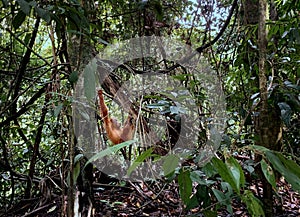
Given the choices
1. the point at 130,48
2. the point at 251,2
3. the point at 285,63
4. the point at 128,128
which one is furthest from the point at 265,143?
the point at 130,48

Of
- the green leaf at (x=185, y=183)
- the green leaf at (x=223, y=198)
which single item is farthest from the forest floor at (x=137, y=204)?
the green leaf at (x=185, y=183)

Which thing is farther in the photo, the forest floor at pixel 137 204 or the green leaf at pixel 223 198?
the forest floor at pixel 137 204

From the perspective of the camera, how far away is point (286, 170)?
0.52m

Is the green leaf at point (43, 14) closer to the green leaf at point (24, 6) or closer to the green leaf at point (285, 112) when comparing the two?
the green leaf at point (24, 6)

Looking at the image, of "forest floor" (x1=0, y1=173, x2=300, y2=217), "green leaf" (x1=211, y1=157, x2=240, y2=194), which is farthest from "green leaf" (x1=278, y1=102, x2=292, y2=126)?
"green leaf" (x1=211, y1=157, x2=240, y2=194)

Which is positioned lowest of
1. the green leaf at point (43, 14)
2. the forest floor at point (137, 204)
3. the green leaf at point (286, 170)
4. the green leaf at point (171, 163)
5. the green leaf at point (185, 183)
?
the forest floor at point (137, 204)

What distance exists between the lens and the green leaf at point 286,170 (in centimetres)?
51

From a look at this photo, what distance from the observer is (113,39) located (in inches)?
69.9

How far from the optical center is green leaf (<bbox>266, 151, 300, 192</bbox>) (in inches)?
20.1

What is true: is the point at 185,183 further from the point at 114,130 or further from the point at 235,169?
the point at 114,130

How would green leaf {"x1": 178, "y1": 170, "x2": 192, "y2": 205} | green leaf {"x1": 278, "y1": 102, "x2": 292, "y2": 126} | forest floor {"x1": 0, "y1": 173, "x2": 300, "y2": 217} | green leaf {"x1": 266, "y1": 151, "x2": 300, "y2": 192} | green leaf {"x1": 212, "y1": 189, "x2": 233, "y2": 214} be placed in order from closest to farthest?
green leaf {"x1": 266, "y1": 151, "x2": 300, "y2": 192}
green leaf {"x1": 178, "y1": 170, "x2": 192, "y2": 205}
green leaf {"x1": 212, "y1": 189, "x2": 233, "y2": 214}
green leaf {"x1": 278, "y1": 102, "x2": 292, "y2": 126}
forest floor {"x1": 0, "y1": 173, "x2": 300, "y2": 217}

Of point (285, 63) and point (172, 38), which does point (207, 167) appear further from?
point (172, 38)

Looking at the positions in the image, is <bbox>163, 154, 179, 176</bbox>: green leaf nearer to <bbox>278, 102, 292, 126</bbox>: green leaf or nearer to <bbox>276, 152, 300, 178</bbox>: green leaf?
Answer: <bbox>276, 152, 300, 178</bbox>: green leaf

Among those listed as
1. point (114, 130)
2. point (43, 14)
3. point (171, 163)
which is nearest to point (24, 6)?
point (43, 14)
